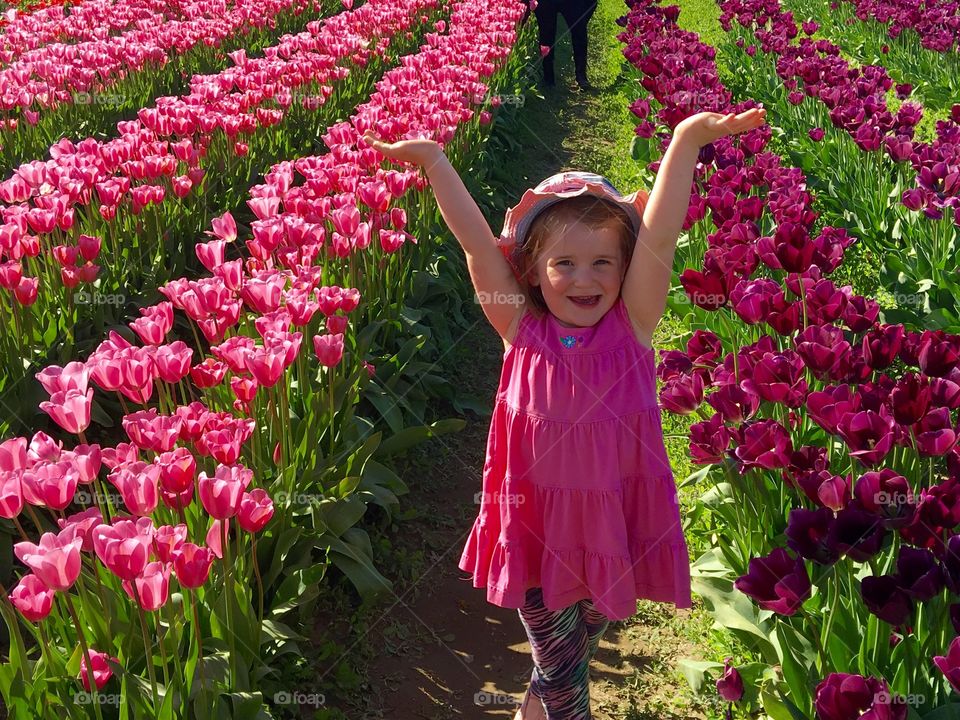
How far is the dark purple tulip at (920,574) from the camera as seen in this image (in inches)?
76.0

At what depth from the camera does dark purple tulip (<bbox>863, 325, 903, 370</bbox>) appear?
268cm

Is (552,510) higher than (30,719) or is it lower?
higher

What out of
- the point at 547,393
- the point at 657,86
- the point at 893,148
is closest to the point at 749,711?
the point at 547,393

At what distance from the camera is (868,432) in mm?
2287

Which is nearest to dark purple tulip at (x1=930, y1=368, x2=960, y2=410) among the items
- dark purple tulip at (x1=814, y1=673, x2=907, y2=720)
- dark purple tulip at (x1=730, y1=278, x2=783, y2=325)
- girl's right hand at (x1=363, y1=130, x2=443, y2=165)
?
dark purple tulip at (x1=730, y1=278, x2=783, y2=325)

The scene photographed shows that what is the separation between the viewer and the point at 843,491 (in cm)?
222

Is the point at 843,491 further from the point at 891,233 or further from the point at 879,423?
the point at 891,233

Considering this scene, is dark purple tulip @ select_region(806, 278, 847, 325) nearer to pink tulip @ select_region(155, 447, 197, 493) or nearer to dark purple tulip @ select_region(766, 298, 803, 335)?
dark purple tulip @ select_region(766, 298, 803, 335)

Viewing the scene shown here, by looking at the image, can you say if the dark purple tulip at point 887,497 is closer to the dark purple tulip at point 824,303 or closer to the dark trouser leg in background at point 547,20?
A: the dark purple tulip at point 824,303

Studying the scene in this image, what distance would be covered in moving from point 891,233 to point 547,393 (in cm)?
372

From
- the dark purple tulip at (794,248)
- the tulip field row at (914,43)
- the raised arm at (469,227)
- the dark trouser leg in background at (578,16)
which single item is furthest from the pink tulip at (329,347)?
the dark trouser leg in background at (578,16)

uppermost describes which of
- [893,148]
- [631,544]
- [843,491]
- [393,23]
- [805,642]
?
[393,23]

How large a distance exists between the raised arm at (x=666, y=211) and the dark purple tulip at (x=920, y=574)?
0.76 metres

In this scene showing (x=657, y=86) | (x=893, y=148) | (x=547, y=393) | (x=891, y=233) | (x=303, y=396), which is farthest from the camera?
(x=657, y=86)
